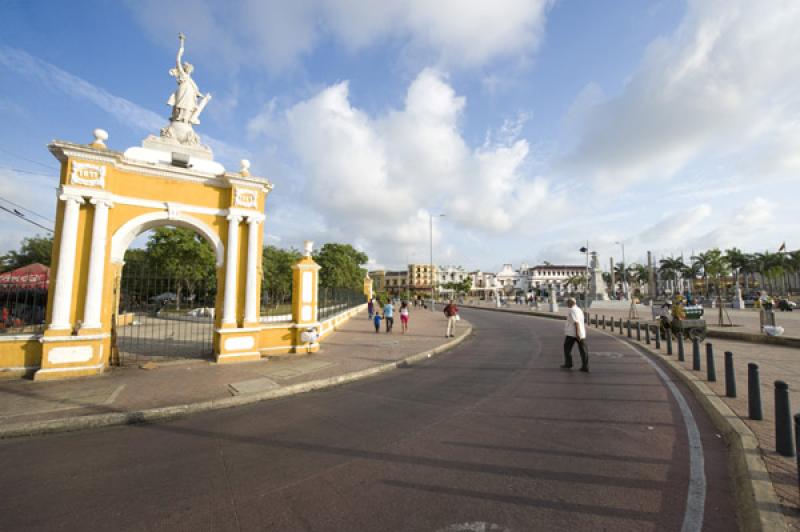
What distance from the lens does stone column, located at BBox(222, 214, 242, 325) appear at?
9.86m

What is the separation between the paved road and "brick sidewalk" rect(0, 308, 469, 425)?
2.84ft

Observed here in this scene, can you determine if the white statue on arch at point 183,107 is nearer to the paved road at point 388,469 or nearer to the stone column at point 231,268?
the stone column at point 231,268

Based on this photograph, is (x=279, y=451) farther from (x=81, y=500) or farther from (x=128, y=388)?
(x=128, y=388)

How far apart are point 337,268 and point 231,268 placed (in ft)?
160

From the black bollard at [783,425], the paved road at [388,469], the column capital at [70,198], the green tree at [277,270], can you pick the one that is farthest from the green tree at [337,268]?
the black bollard at [783,425]

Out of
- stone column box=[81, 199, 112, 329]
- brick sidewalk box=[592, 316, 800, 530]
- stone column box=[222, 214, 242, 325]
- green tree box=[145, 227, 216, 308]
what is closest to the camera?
brick sidewalk box=[592, 316, 800, 530]

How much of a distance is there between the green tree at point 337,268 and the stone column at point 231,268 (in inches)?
1751

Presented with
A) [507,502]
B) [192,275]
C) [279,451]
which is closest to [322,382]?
[279,451]

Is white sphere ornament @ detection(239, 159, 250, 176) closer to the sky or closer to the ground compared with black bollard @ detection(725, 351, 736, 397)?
closer to the sky

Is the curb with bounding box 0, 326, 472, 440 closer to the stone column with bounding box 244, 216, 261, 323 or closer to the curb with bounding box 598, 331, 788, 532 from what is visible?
the stone column with bounding box 244, 216, 261, 323

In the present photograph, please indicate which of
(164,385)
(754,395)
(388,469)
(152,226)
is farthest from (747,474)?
(152,226)

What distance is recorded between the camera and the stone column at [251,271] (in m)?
10.1

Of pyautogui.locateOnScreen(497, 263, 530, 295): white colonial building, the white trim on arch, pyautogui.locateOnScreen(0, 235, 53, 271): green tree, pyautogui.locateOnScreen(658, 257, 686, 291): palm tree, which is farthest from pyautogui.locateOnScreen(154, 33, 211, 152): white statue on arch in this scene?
pyautogui.locateOnScreen(497, 263, 530, 295): white colonial building

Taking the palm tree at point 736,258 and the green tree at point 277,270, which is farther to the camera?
A: the palm tree at point 736,258
